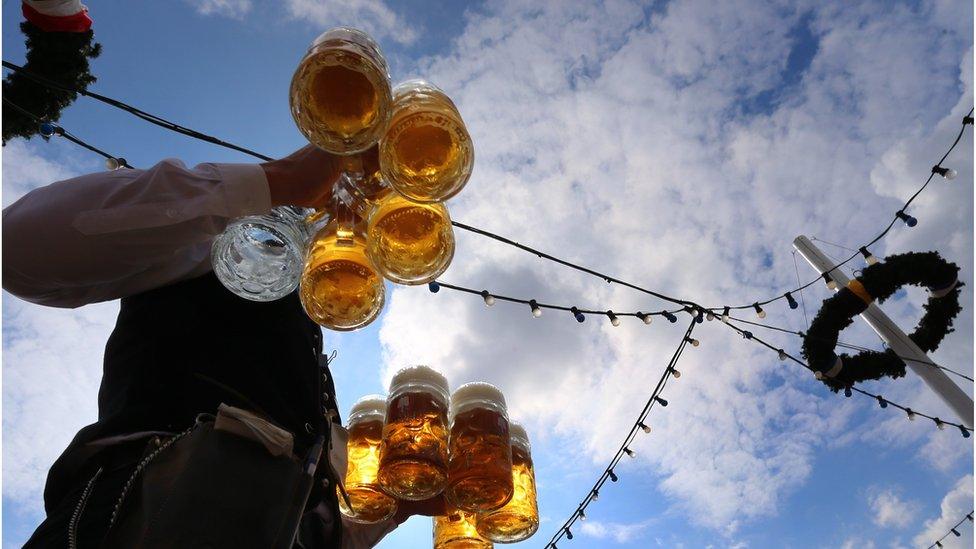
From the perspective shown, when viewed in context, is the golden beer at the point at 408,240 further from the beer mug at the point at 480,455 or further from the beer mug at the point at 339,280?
the beer mug at the point at 480,455

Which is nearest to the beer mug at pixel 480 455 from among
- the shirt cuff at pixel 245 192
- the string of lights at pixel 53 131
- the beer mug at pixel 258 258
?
the beer mug at pixel 258 258

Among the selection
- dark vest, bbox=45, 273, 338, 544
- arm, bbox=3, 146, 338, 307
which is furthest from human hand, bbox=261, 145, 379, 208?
dark vest, bbox=45, 273, 338, 544

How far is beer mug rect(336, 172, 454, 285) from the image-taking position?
0.99 meters

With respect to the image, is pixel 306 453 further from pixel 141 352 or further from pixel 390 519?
pixel 390 519

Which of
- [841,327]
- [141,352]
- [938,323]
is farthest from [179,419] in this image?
[938,323]

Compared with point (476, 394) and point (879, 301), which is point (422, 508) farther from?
point (879, 301)

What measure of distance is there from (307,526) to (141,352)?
48 centimetres

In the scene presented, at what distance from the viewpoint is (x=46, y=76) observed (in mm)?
2014

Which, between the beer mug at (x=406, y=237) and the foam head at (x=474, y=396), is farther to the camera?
the foam head at (x=474, y=396)

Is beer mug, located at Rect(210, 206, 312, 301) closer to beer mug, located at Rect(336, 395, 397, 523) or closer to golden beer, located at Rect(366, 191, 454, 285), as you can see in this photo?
golden beer, located at Rect(366, 191, 454, 285)

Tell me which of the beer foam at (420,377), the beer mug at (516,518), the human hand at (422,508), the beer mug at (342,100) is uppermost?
the beer foam at (420,377)

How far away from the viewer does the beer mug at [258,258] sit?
103 cm

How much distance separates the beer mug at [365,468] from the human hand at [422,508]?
0.14 feet

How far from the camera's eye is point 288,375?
1183mm
